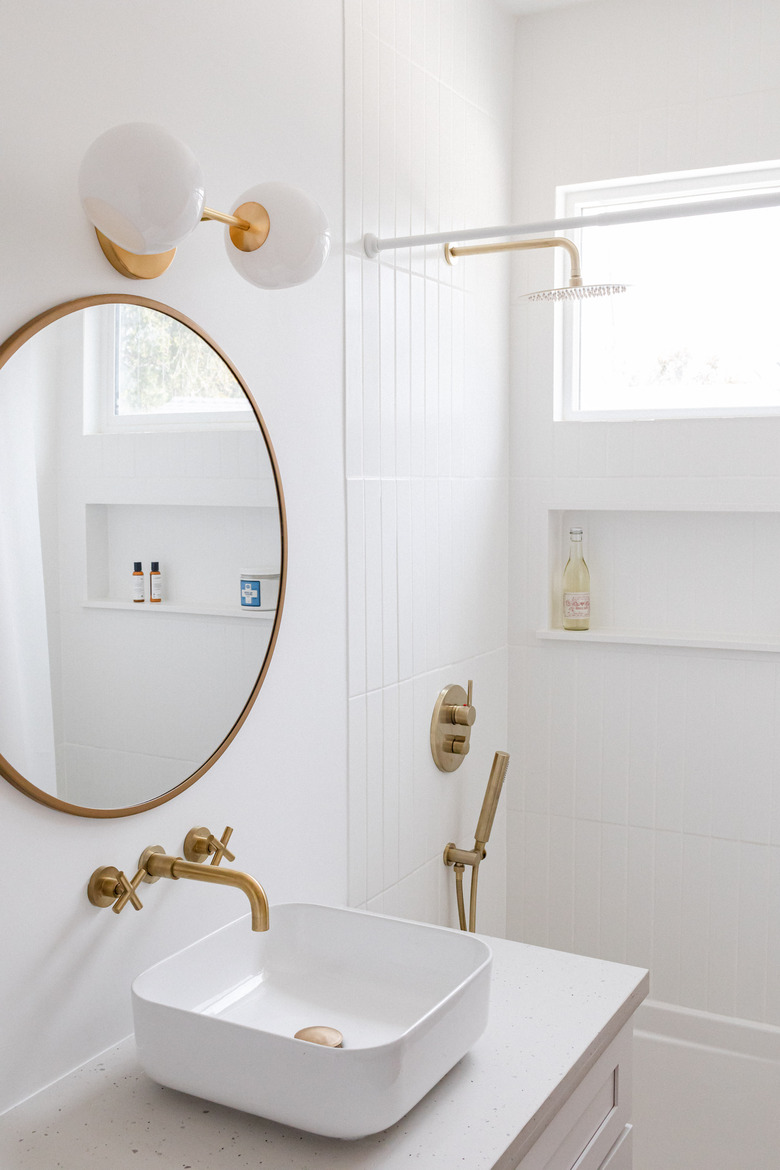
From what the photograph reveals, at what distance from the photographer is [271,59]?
153cm

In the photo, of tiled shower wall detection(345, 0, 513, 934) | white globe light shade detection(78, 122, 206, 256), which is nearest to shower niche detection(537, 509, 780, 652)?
tiled shower wall detection(345, 0, 513, 934)

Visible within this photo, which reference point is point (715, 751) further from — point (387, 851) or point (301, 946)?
point (301, 946)

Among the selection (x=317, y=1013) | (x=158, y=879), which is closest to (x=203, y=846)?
(x=158, y=879)

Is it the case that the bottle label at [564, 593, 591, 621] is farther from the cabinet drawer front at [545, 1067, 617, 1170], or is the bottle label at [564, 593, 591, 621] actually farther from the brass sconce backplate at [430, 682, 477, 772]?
the cabinet drawer front at [545, 1067, 617, 1170]

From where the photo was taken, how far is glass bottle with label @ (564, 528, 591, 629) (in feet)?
7.89

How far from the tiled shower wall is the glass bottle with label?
0.52 feet

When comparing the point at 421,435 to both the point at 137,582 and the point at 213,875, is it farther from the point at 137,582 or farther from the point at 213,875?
the point at 213,875

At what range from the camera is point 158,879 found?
1359mm

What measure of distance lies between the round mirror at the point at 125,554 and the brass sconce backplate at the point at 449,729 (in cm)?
67

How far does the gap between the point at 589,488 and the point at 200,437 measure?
1.23 metres

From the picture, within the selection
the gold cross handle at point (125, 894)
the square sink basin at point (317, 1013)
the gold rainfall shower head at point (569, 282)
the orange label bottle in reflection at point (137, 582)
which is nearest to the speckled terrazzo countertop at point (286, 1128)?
the square sink basin at point (317, 1013)

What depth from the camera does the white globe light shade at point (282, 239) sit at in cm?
126

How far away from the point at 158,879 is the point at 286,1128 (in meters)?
0.36

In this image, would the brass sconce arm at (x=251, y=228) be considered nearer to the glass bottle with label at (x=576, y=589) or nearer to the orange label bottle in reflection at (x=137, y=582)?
the orange label bottle in reflection at (x=137, y=582)
